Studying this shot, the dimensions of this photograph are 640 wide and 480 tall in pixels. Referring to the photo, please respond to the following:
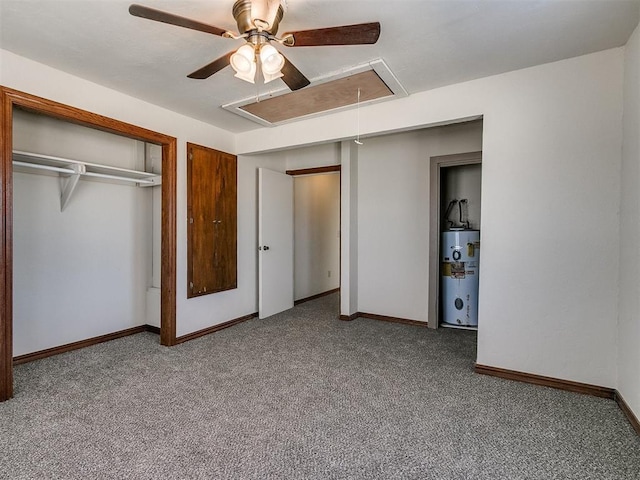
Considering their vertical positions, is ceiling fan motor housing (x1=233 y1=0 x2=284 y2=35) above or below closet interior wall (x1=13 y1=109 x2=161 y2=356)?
above

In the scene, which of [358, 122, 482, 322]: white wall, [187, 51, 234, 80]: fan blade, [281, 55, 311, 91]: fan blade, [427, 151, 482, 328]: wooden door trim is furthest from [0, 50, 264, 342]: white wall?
[427, 151, 482, 328]: wooden door trim

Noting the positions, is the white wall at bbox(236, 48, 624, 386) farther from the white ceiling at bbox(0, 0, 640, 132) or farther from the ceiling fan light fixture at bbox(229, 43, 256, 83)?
the ceiling fan light fixture at bbox(229, 43, 256, 83)

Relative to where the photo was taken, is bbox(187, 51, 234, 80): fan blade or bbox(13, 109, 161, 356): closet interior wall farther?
bbox(13, 109, 161, 356): closet interior wall

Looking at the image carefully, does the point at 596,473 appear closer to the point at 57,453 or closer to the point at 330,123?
the point at 57,453

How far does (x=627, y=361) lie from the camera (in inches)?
84.3

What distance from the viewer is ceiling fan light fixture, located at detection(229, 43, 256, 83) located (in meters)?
1.75

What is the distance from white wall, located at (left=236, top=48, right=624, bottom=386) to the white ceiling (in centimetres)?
21

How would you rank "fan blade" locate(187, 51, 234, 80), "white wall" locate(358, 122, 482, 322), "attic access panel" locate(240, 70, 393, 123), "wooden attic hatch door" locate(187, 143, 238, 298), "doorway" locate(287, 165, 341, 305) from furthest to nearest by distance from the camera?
"doorway" locate(287, 165, 341, 305), "white wall" locate(358, 122, 482, 322), "wooden attic hatch door" locate(187, 143, 238, 298), "attic access panel" locate(240, 70, 393, 123), "fan blade" locate(187, 51, 234, 80)

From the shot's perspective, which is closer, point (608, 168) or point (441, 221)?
point (608, 168)

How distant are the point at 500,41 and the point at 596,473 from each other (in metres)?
2.50

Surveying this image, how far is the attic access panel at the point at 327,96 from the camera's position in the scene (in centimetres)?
263

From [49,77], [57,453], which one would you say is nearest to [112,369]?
[57,453]

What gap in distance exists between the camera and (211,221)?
151 inches

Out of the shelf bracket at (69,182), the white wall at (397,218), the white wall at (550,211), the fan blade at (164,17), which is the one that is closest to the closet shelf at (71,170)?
the shelf bracket at (69,182)
